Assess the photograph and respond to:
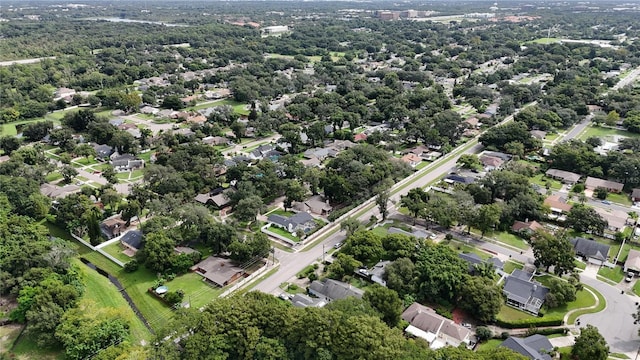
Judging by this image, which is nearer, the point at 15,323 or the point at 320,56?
the point at 15,323

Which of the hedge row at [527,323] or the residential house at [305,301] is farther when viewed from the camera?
the residential house at [305,301]

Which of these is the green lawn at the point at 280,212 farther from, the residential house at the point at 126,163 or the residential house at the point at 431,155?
the residential house at the point at 431,155

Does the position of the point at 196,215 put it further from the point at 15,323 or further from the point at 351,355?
the point at 351,355

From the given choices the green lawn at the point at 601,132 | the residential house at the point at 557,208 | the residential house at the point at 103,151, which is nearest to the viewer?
the residential house at the point at 557,208

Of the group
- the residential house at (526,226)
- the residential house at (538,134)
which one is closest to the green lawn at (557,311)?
the residential house at (526,226)

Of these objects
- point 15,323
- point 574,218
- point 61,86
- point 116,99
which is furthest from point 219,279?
point 61,86

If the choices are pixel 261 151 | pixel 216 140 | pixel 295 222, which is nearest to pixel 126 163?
pixel 216 140
